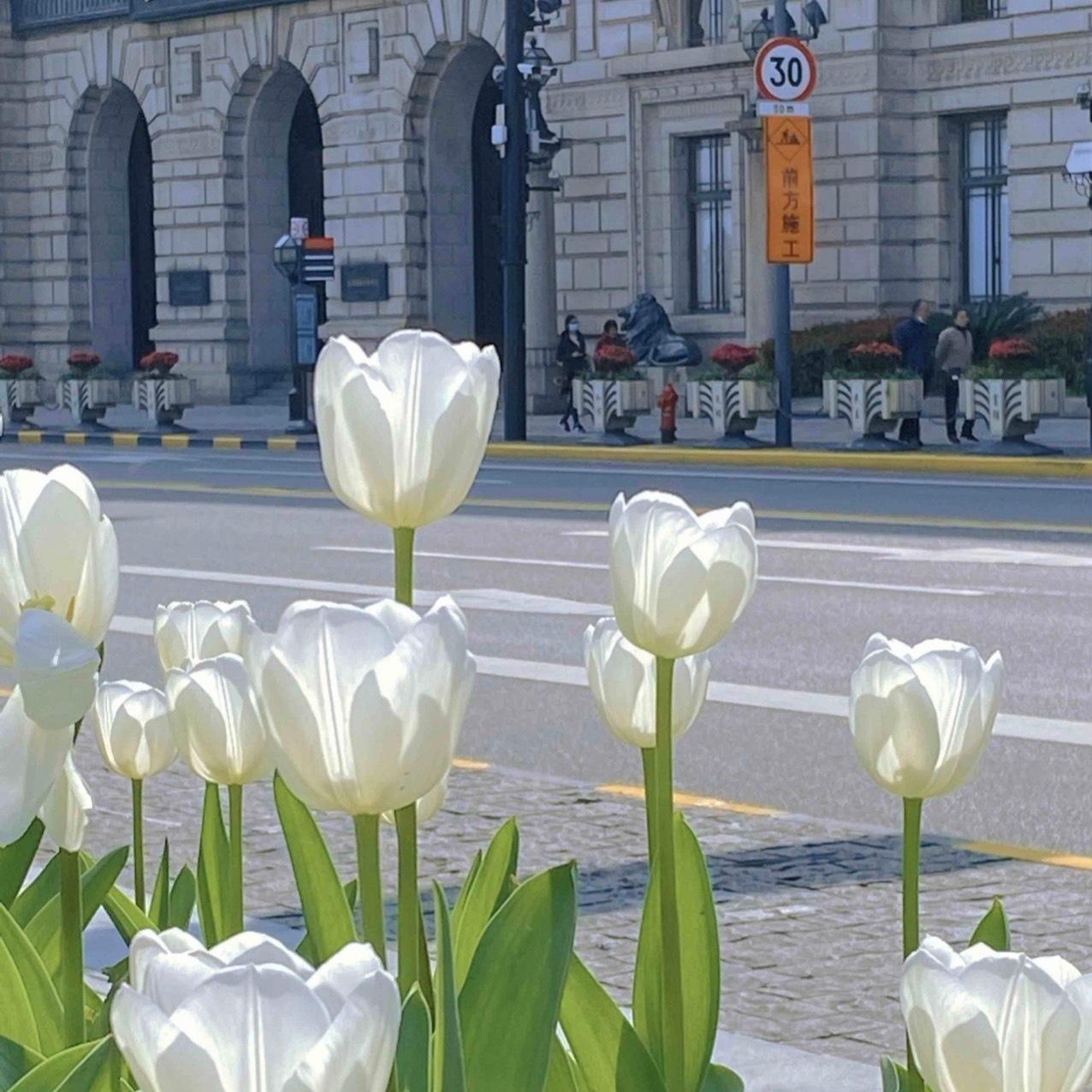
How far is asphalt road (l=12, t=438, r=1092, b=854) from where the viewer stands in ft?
28.3

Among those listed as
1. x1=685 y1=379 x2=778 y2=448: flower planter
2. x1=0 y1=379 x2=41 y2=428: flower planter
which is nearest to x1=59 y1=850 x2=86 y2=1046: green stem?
x1=685 y1=379 x2=778 y2=448: flower planter

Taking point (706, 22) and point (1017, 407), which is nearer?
point (1017, 407)

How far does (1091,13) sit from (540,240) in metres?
8.78

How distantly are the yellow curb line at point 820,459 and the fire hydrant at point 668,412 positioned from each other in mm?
236

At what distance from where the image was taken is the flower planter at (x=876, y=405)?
2702 centimetres

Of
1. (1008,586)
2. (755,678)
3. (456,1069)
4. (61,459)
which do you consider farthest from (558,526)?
(456,1069)

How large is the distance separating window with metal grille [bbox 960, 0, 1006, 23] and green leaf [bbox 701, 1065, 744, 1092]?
32.3 meters

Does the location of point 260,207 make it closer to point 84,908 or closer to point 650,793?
point 84,908

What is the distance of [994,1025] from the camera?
5.33 ft

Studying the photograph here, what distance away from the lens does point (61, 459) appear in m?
29.0

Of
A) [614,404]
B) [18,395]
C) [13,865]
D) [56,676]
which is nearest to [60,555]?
[56,676]

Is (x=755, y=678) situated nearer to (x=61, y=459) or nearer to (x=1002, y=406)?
(x=1002, y=406)

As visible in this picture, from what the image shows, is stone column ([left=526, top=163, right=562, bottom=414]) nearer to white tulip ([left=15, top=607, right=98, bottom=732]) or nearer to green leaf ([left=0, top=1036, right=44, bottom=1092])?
green leaf ([left=0, top=1036, right=44, bottom=1092])

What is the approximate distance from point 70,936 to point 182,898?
2.70 ft
